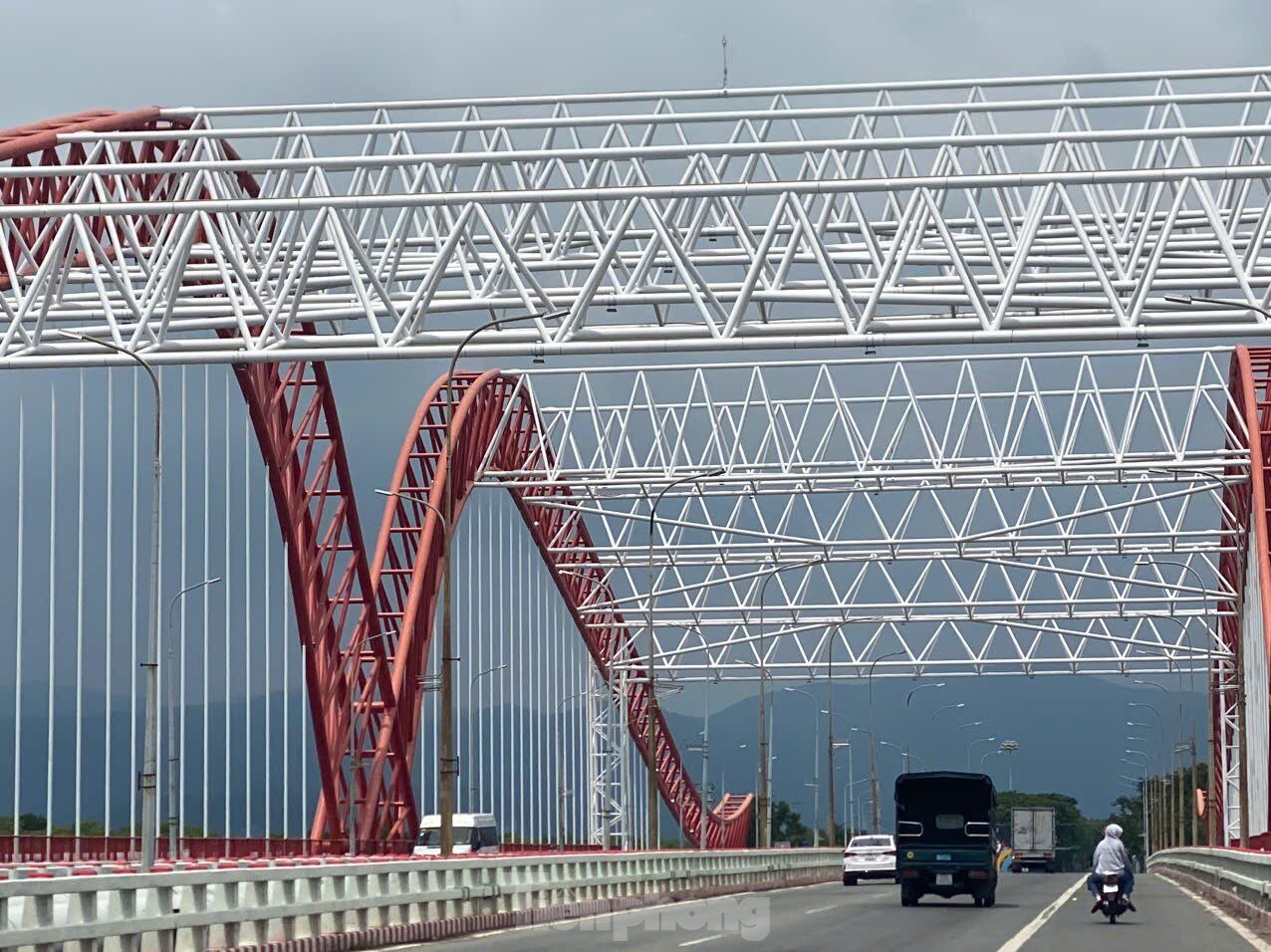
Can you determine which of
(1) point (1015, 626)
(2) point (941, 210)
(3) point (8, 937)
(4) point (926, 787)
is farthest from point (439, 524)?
(3) point (8, 937)

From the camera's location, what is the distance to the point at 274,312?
36.8 m

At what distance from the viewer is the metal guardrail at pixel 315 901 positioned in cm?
2034

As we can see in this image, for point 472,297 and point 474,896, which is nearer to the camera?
point 474,896

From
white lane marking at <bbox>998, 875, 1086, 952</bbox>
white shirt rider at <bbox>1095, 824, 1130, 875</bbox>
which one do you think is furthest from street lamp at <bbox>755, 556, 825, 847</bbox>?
white shirt rider at <bbox>1095, 824, 1130, 875</bbox>

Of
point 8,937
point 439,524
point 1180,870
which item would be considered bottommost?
point 1180,870

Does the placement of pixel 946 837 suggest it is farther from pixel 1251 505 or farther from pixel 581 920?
pixel 1251 505

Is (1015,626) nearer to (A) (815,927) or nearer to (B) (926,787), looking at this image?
(B) (926,787)

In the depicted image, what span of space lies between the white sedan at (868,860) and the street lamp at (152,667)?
35.9 meters

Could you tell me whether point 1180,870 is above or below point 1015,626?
below

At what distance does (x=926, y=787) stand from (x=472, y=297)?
759 inches

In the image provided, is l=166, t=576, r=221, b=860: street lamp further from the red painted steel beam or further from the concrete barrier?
the concrete barrier

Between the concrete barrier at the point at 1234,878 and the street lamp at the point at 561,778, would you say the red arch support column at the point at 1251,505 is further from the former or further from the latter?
the street lamp at the point at 561,778

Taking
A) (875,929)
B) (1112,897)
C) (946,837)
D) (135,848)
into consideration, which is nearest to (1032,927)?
(1112,897)

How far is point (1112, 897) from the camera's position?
38.2 metres
